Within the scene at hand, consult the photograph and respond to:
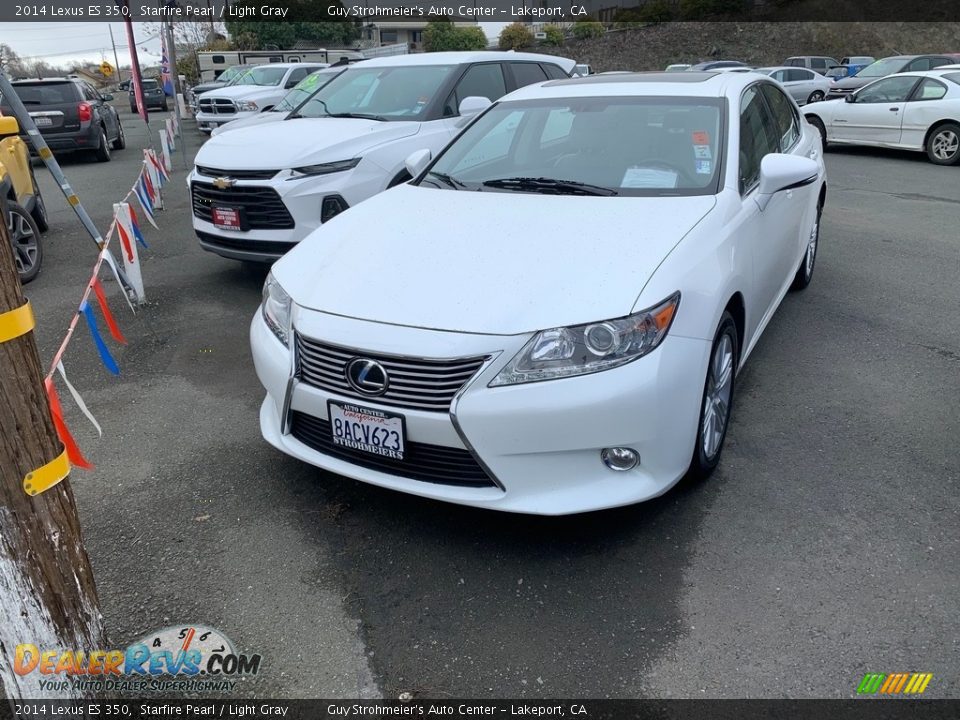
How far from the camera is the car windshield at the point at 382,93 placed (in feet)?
22.5

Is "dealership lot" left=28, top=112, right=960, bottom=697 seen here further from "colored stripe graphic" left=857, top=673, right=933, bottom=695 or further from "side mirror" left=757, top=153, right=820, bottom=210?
"side mirror" left=757, top=153, right=820, bottom=210

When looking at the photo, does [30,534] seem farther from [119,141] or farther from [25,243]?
[119,141]

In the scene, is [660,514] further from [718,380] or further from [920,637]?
[920,637]

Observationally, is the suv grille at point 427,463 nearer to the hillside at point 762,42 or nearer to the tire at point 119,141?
the tire at point 119,141

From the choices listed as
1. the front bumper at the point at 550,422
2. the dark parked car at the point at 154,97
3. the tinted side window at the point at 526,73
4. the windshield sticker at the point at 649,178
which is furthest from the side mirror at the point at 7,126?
the dark parked car at the point at 154,97

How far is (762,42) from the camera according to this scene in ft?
156

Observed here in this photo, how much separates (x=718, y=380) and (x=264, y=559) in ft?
6.72

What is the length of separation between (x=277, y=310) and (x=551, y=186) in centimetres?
154

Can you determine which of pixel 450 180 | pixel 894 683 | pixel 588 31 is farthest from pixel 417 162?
pixel 588 31

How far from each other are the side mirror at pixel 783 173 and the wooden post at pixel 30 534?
321 centimetres

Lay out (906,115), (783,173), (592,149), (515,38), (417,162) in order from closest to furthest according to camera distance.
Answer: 1. (783,173)
2. (592,149)
3. (417,162)
4. (906,115)
5. (515,38)

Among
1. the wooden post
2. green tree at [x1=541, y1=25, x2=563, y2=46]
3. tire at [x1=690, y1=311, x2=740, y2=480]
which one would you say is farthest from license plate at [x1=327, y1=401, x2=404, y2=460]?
green tree at [x1=541, y1=25, x2=563, y2=46]

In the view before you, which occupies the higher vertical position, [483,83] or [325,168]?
[483,83]

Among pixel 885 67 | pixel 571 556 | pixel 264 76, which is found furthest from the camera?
pixel 264 76
